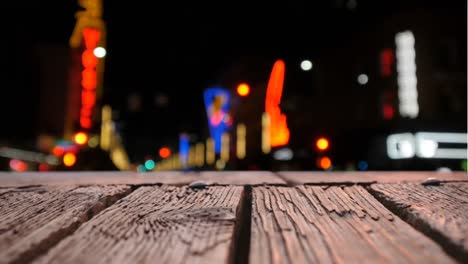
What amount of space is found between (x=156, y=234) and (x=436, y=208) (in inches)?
35.4

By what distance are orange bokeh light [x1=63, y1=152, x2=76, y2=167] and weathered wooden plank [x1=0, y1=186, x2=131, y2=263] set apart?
51.3 ft

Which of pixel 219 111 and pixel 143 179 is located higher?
pixel 219 111

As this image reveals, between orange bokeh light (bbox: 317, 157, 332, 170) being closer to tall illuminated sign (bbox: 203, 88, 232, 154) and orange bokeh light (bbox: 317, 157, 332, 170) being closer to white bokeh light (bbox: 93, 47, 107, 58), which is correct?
tall illuminated sign (bbox: 203, 88, 232, 154)

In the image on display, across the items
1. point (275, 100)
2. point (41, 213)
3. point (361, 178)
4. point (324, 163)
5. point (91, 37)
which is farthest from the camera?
point (91, 37)

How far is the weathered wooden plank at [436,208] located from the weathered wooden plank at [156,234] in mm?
517

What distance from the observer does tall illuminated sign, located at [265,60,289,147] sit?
739 inches

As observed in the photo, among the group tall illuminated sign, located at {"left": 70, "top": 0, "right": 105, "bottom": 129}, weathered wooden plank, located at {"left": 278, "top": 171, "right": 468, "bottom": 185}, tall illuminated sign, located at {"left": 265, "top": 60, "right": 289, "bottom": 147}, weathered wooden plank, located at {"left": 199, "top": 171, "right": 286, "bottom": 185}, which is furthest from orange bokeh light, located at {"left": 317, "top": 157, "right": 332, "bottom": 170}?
weathered wooden plank, located at {"left": 199, "top": 171, "right": 286, "bottom": 185}

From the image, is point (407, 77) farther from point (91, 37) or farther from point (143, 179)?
point (143, 179)

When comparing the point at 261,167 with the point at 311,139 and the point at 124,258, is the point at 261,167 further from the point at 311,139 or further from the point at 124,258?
the point at 124,258

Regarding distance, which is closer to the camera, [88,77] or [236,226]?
[236,226]

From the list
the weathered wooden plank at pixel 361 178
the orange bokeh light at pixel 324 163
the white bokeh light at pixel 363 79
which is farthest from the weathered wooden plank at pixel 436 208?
the white bokeh light at pixel 363 79

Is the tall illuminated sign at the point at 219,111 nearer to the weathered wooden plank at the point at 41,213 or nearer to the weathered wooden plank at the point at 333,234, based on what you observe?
the weathered wooden plank at the point at 41,213

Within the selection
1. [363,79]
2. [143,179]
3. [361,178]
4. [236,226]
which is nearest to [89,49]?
[363,79]

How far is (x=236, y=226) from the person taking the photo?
120 centimetres
